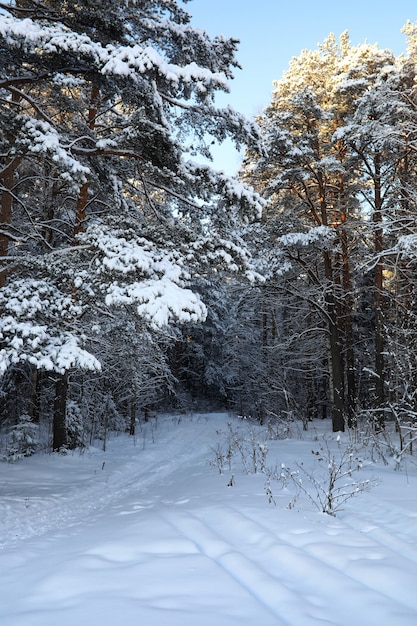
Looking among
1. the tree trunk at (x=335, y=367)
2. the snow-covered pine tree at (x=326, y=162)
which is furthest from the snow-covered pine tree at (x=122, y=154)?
the tree trunk at (x=335, y=367)

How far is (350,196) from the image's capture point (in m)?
15.5

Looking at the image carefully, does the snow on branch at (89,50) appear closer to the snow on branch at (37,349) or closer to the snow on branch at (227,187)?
the snow on branch at (227,187)

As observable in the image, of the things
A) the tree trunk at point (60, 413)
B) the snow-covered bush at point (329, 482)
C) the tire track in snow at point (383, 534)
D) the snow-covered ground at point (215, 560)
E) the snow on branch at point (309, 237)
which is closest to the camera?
the snow-covered ground at point (215, 560)

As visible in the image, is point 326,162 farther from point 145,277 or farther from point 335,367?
point 145,277

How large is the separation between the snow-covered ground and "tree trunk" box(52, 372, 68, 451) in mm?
4440

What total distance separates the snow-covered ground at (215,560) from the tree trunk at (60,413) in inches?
175

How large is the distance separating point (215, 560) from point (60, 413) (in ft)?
30.0

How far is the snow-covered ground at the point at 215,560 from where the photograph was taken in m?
2.50

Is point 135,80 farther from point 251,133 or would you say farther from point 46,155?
point 251,133

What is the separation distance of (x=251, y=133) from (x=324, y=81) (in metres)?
11.2

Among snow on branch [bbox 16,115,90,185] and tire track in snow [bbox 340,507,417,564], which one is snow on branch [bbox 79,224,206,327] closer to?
snow on branch [bbox 16,115,90,185]

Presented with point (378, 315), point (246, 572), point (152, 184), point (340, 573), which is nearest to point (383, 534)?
point (340, 573)

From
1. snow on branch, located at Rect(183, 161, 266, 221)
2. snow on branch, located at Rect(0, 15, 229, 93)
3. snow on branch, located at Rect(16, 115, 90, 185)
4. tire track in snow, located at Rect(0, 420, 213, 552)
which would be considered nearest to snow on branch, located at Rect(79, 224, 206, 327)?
snow on branch, located at Rect(16, 115, 90, 185)

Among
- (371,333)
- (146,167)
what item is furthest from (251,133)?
(371,333)
